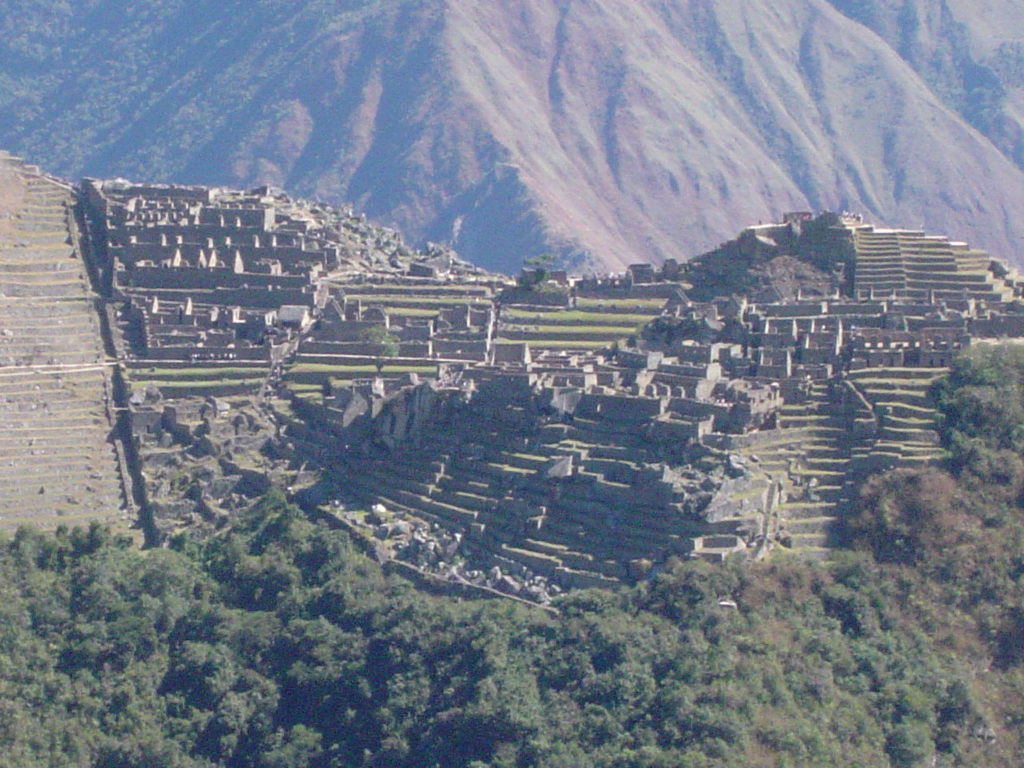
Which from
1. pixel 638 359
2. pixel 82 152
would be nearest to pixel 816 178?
pixel 82 152

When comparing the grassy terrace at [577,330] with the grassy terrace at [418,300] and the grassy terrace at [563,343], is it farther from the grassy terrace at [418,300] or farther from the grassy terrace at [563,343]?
the grassy terrace at [418,300]

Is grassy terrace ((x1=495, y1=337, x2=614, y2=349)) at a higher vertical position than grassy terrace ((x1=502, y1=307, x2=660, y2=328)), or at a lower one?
lower

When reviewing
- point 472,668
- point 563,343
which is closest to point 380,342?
point 563,343

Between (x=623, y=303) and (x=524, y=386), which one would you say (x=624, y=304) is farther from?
(x=524, y=386)

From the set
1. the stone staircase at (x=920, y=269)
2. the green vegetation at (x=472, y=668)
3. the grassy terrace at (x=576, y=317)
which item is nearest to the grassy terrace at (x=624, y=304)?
the grassy terrace at (x=576, y=317)

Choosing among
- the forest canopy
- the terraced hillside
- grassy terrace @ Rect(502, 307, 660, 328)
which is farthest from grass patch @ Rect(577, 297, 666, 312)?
the terraced hillside

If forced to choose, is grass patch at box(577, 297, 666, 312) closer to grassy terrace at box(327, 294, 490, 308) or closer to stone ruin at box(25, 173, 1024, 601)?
stone ruin at box(25, 173, 1024, 601)

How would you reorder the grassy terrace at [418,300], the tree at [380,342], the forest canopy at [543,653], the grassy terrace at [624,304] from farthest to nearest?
the grassy terrace at [418,300], the grassy terrace at [624,304], the tree at [380,342], the forest canopy at [543,653]
